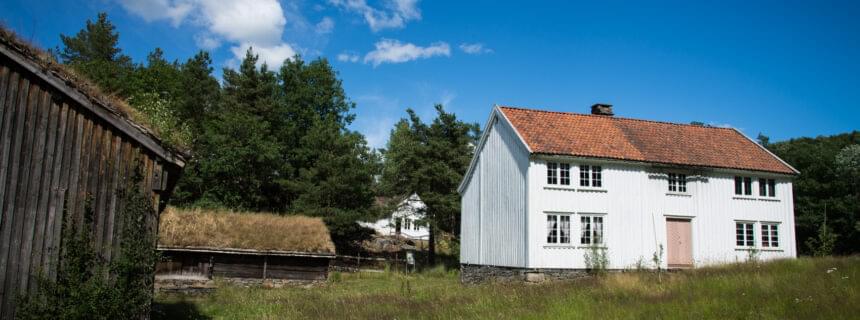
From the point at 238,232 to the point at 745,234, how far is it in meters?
23.6

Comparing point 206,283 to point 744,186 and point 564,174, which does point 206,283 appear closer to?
point 564,174

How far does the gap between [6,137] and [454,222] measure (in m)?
35.1

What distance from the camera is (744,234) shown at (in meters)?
27.2

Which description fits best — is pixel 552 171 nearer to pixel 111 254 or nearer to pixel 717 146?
pixel 717 146

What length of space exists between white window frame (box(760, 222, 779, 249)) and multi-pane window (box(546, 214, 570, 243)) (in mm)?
10558

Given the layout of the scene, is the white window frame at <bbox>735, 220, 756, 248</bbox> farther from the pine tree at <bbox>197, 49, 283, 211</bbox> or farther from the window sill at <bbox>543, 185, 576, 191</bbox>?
the pine tree at <bbox>197, 49, 283, 211</bbox>

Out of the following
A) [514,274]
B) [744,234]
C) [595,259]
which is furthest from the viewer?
[744,234]

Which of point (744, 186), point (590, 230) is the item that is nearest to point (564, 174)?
point (590, 230)

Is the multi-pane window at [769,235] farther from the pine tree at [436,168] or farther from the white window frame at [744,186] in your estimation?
the pine tree at [436,168]

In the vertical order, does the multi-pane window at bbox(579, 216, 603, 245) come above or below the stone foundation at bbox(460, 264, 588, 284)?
above

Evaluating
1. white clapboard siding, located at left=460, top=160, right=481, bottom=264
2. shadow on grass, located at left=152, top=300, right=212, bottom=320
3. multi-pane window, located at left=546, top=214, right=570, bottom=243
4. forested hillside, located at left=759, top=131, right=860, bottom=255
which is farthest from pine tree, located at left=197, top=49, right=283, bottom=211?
forested hillside, located at left=759, top=131, right=860, bottom=255

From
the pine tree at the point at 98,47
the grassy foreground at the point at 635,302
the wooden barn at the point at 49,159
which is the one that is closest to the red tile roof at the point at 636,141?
Result: the grassy foreground at the point at 635,302

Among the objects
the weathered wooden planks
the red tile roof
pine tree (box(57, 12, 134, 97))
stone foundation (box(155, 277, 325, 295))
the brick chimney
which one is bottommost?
stone foundation (box(155, 277, 325, 295))

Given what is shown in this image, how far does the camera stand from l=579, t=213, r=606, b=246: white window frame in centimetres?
2438
